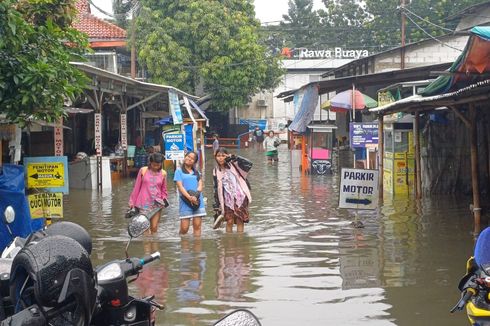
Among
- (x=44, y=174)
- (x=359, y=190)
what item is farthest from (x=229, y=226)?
(x=44, y=174)

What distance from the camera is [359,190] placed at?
13.2 meters

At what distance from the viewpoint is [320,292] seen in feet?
27.2

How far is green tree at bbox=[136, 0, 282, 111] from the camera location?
43156mm

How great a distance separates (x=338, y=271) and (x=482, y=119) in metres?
7.91

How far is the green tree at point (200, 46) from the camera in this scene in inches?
1699

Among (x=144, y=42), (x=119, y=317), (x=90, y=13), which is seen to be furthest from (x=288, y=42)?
(x=119, y=317)

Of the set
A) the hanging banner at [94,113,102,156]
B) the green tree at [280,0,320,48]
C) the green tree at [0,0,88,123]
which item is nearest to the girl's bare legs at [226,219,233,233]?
the green tree at [0,0,88,123]

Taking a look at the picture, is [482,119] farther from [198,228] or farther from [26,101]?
[26,101]

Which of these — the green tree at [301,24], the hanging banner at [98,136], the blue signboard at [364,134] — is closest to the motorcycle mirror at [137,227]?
the blue signboard at [364,134]

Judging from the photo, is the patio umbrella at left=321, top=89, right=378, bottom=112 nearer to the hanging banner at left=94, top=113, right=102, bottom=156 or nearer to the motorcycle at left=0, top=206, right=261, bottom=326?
the hanging banner at left=94, top=113, right=102, bottom=156

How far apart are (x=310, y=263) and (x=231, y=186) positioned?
2.52 metres

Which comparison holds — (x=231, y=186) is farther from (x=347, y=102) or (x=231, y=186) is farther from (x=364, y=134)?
(x=347, y=102)

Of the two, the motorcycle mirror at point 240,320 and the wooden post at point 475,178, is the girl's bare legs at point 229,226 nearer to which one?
the wooden post at point 475,178

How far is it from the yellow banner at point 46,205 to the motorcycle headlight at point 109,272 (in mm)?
6685
